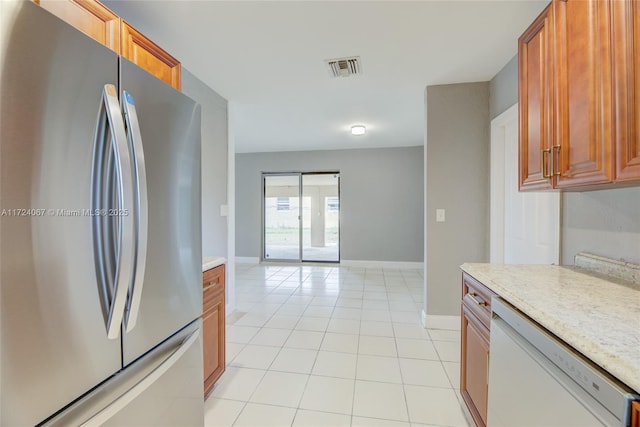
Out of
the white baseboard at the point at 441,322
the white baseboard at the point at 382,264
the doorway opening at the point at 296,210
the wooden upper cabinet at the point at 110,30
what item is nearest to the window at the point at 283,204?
the doorway opening at the point at 296,210

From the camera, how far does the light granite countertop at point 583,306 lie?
2.25ft

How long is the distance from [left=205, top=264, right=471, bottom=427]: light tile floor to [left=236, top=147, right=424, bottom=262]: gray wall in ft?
6.21

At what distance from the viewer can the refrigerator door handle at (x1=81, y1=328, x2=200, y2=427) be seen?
0.81 m

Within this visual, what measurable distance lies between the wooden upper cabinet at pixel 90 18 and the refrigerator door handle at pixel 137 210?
0.63 meters

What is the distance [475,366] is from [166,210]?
5.47ft

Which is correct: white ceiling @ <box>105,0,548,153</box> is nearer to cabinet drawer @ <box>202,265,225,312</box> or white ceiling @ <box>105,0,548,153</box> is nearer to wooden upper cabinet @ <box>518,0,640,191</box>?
wooden upper cabinet @ <box>518,0,640,191</box>

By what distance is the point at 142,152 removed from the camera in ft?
3.12

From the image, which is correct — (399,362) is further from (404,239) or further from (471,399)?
(404,239)

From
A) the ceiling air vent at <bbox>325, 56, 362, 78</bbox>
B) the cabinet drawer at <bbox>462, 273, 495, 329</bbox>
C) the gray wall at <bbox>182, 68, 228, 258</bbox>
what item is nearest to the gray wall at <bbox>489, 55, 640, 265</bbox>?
the cabinet drawer at <bbox>462, 273, 495, 329</bbox>

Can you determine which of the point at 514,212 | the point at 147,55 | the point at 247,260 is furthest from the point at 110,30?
the point at 247,260

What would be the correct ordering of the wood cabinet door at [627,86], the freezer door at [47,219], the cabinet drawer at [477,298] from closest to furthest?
the freezer door at [47,219], the wood cabinet door at [627,86], the cabinet drawer at [477,298]

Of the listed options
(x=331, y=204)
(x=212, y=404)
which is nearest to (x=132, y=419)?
(x=212, y=404)

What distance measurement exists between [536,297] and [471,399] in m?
0.82

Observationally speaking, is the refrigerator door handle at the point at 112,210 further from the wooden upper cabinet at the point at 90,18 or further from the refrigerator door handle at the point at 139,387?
the wooden upper cabinet at the point at 90,18
